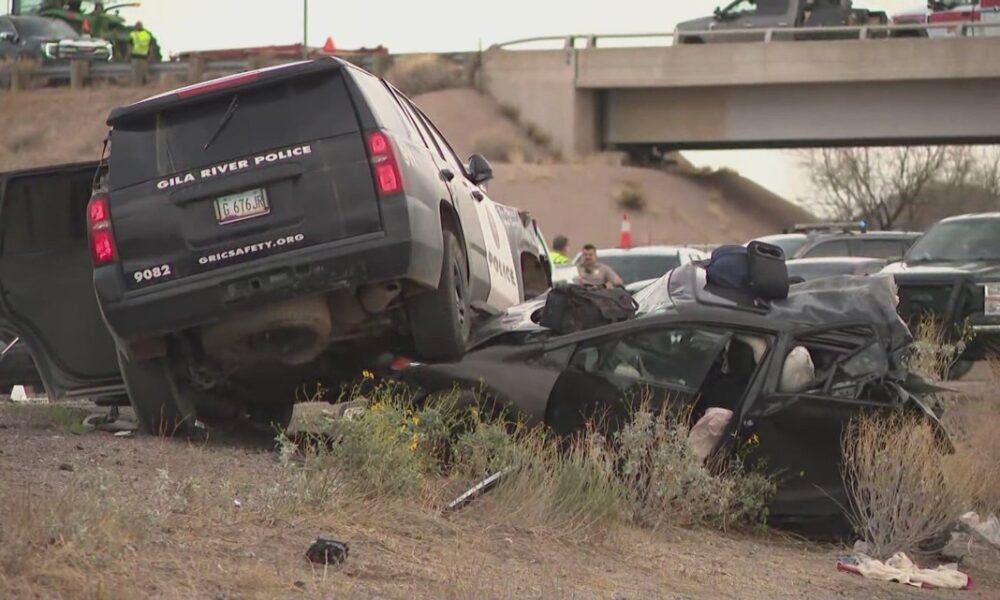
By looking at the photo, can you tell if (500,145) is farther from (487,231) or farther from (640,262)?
(487,231)

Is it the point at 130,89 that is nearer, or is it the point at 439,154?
the point at 439,154

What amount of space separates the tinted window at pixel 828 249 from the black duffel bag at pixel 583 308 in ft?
44.7

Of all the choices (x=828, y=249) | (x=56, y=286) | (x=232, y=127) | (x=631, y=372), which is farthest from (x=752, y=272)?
(x=828, y=249)

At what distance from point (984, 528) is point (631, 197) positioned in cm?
4595

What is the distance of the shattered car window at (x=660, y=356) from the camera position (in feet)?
32.1

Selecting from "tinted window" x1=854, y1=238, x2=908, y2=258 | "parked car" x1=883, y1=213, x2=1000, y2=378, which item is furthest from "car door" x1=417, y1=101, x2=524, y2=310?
"tinted window" x1=854, y1=238, x2=908, y2=258

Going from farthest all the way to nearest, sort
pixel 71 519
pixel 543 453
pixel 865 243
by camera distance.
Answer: pixel 865 243 < pixel 543 453 < pixel 71 519

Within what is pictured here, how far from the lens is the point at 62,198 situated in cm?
1137

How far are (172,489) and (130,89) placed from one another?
52044mm

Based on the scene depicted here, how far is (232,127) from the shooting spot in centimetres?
987

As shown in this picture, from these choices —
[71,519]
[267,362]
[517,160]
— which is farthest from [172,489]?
[517,160]

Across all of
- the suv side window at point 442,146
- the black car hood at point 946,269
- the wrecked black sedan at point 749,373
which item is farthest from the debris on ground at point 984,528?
the black car hood at point 946,269

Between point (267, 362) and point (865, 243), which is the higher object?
point (267, 362)

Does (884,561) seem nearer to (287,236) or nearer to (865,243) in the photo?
(287,236)
